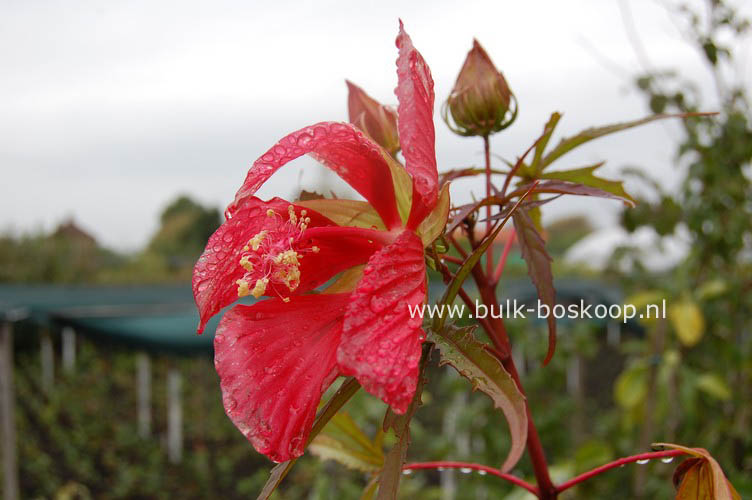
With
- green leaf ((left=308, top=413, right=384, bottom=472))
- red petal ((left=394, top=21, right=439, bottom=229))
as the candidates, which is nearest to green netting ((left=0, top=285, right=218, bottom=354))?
green leaf ((left=308, top=413, right=384, bottom=472))

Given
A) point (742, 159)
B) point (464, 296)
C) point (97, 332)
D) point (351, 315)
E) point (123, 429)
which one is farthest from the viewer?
point (123, 429)

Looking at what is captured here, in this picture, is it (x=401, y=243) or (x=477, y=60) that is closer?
(x=401, y=243)

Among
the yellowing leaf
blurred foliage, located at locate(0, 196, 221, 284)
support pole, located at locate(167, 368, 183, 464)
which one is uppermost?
the yellowing leaf

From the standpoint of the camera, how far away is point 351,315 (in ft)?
1.38

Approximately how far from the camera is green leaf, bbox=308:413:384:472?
2.55 ft

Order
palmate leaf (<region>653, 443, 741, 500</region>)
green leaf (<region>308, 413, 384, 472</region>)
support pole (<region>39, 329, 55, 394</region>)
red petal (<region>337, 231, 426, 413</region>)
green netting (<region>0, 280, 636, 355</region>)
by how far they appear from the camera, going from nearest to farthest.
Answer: red petal (<region>337, 231, 426, 413</region>), palmate leaf (<region>653, 443, 741, 500</region>), green leaf (<region>308, 413, 384, 472</region>), green netting (<region>0, 280, 636, 355</region>), support pole (<region>39, 329, 55, 394</region>)

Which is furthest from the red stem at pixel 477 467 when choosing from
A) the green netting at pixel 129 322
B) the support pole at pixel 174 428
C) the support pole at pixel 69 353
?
the support pole at pixel 69 353

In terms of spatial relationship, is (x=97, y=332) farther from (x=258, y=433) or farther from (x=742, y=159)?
A: (x=258, y=433)

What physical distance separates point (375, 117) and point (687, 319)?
161 centimetres

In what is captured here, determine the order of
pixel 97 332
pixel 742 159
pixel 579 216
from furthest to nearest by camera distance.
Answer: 1. pixel 579 216
2. pixel 97 332
3. pixel 742 159

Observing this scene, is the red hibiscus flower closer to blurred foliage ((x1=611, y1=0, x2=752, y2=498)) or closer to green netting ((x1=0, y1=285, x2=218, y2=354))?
blurred foliage ((x1=611, y1=0, x2=752, y2=498))

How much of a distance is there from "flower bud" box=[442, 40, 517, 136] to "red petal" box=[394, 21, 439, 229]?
0.14 meters

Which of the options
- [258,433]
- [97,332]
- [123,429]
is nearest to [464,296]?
[258,433]

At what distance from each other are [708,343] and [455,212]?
1.90m
